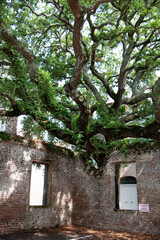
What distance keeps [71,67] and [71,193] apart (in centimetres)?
666

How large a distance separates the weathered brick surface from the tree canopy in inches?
42.7

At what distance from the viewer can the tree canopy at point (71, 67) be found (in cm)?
848

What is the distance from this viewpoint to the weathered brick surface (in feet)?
31.3

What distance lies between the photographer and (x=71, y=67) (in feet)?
43.5

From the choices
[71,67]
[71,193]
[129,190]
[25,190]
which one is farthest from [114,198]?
[129,190]

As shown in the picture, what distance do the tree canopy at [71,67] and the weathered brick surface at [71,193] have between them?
1.08 m

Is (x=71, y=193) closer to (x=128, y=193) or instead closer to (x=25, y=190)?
(x=25, y=190)

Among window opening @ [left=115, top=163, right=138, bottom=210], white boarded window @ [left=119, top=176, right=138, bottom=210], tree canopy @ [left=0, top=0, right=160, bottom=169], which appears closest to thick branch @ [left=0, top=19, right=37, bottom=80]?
tree canopy @ [left=0, top=0, right=160, bottom=169]

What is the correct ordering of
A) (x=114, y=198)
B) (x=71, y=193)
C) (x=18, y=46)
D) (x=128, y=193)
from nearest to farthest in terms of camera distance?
(x=18, y=46) → (x=114, y=198) → (x=71, y=193) → (x=128, y=193)

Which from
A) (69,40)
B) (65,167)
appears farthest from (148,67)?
(65,167)

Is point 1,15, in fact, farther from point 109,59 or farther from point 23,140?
point 109,59

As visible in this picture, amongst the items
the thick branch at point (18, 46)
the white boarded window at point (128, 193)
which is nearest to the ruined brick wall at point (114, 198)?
the thick branch at point (18, 46)

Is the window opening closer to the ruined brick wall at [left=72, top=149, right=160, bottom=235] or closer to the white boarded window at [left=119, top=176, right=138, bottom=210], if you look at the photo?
the white boarded window at [left=119, top=176, right=138, bottom=210]

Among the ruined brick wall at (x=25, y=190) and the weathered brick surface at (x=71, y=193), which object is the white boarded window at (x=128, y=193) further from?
the ruined brick wall at (x=25, y=190)
